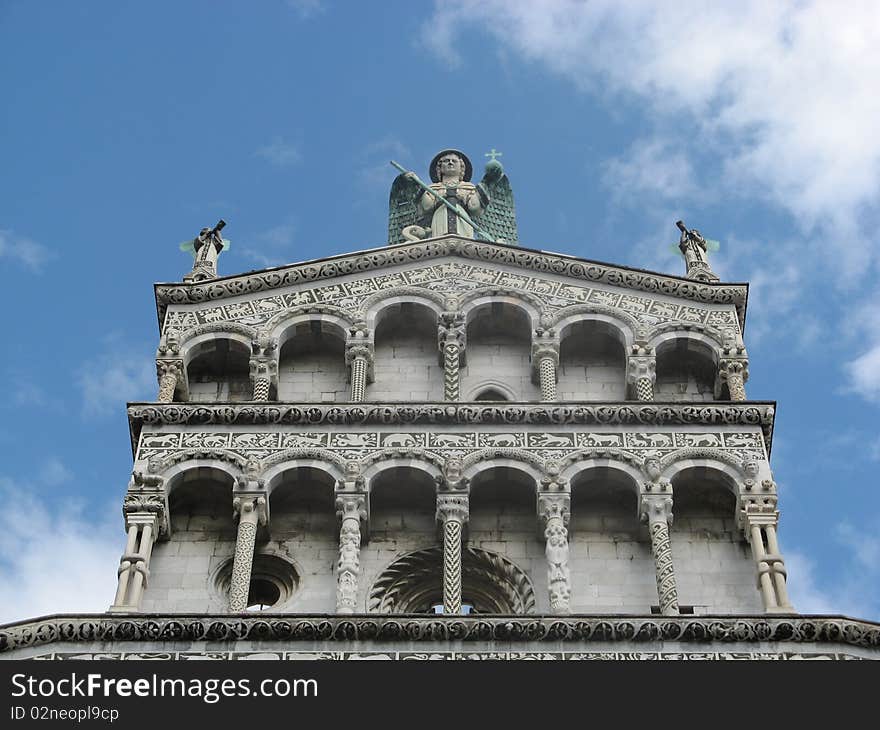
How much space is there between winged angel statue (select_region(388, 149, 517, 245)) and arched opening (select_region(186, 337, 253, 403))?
3.73m

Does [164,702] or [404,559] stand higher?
[404,559]

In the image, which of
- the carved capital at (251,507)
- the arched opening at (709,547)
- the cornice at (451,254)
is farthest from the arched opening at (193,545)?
the arched opening at (709,547)

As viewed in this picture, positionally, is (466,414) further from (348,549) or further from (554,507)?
(348,549)

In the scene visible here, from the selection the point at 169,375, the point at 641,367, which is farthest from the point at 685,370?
the point at 169,375

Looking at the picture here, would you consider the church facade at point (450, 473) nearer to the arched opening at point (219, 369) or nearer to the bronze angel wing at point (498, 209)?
the arched opening at point (219, 369)

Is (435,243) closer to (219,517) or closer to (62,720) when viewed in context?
(219,517)

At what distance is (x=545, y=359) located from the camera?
72.0 ft

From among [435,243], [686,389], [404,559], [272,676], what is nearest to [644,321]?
[686,389]

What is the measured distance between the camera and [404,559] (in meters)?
19.9

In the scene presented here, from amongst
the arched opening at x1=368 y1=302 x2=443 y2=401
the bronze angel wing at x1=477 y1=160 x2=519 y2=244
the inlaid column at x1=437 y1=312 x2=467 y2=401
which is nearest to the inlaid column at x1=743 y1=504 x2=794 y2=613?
the inlaid column at x1=437 y1=312 x2=467 y2=401

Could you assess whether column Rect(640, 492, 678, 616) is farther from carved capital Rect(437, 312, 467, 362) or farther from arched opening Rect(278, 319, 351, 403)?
arched opening Rect(278, 319, 351, 403)

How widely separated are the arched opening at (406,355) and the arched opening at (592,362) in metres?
1.44

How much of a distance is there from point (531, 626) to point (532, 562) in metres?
1.92

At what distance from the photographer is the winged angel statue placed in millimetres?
25531
